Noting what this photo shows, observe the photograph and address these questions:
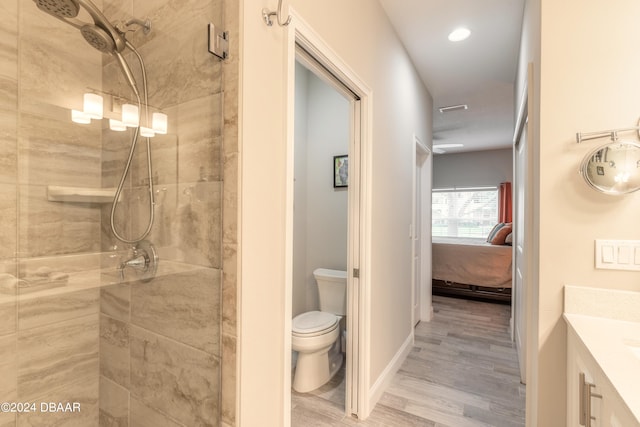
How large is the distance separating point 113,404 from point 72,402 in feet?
0.60

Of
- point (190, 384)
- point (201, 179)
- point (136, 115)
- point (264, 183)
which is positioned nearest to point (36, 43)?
point (136, 115)

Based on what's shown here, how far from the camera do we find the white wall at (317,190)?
282 cm

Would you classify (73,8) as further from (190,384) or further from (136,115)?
(190,384)

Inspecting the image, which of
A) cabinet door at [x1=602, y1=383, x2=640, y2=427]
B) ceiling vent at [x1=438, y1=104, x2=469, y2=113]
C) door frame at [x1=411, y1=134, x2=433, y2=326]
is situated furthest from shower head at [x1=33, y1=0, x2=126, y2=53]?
ceiling vent at [x1=438, y1=104, x2=469, y2=113]

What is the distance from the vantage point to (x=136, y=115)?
118cm

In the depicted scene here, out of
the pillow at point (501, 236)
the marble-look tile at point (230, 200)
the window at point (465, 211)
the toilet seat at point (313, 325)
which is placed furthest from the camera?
the window at point (465, 211)

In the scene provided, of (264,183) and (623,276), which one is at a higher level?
(264,183)

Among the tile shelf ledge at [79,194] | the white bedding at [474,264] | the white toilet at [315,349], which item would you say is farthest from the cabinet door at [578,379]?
the white bedding at [474,264]

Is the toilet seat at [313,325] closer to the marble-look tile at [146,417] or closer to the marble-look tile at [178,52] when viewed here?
the marble-look tile at [146,417]

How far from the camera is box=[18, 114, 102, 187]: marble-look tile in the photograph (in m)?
1.17

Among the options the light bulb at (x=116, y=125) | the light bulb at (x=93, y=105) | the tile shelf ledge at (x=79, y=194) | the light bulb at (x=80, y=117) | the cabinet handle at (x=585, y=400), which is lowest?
the cabinet handle at (x=585, y=400)

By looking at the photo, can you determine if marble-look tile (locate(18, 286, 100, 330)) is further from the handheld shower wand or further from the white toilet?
the white toilet

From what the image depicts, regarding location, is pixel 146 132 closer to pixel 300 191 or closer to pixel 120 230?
pixel 120 230

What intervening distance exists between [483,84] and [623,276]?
2673 millimetres
